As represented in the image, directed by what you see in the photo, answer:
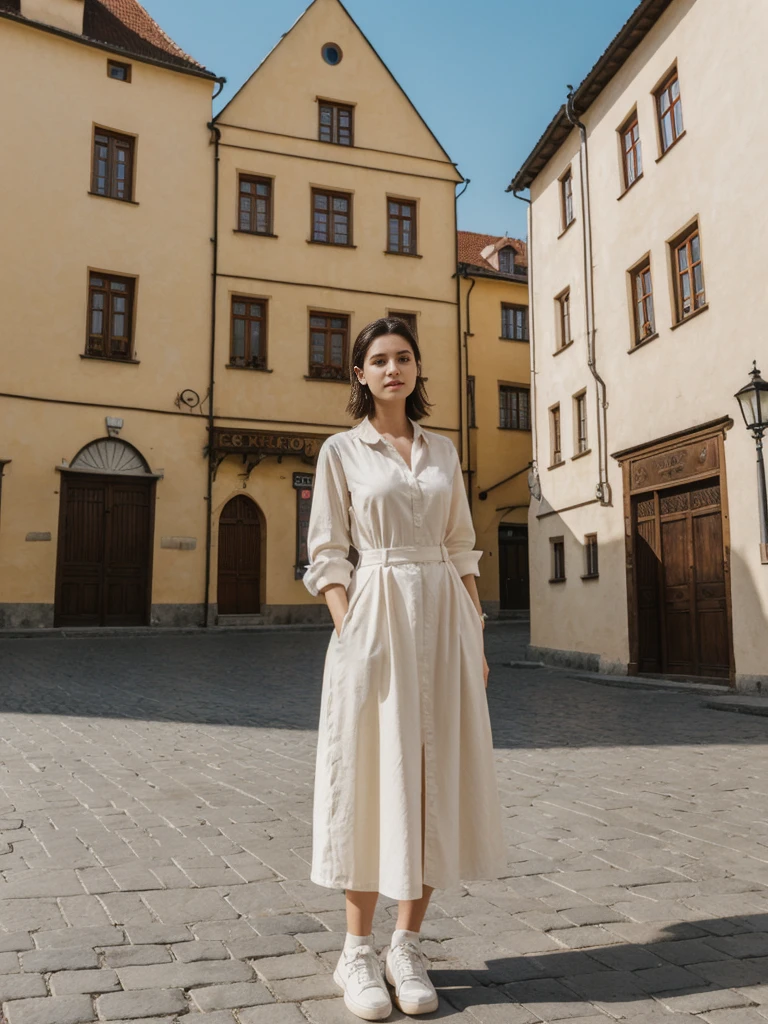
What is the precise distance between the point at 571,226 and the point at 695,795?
46.9 ft

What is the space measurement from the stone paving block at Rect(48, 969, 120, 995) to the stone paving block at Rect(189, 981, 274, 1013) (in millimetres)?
270

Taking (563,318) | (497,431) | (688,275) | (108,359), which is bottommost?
(688,275)

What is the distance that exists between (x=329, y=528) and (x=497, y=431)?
26.0 m

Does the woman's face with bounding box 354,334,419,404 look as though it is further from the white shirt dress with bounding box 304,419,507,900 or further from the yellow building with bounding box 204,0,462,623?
the yellow building with bounding box 204,0,462,623

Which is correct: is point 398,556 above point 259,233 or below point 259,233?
below

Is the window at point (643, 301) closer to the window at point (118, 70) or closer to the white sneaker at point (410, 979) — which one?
the white sneaker at point (410, 979)

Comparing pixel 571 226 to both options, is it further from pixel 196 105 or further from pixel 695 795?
pixel 695 795

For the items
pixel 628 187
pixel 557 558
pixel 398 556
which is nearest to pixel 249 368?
pixel 557 558

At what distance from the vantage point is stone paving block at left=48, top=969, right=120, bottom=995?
9.46 feet

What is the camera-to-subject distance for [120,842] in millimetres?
4637

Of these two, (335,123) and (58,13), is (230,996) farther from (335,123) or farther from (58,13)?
(335,123)

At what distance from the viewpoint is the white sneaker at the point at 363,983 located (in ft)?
Answer: 9.00

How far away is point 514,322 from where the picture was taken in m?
29.7

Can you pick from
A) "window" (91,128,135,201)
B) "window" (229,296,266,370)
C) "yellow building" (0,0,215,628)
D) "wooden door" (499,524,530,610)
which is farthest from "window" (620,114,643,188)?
"wooden door" (499,524,530,610)
